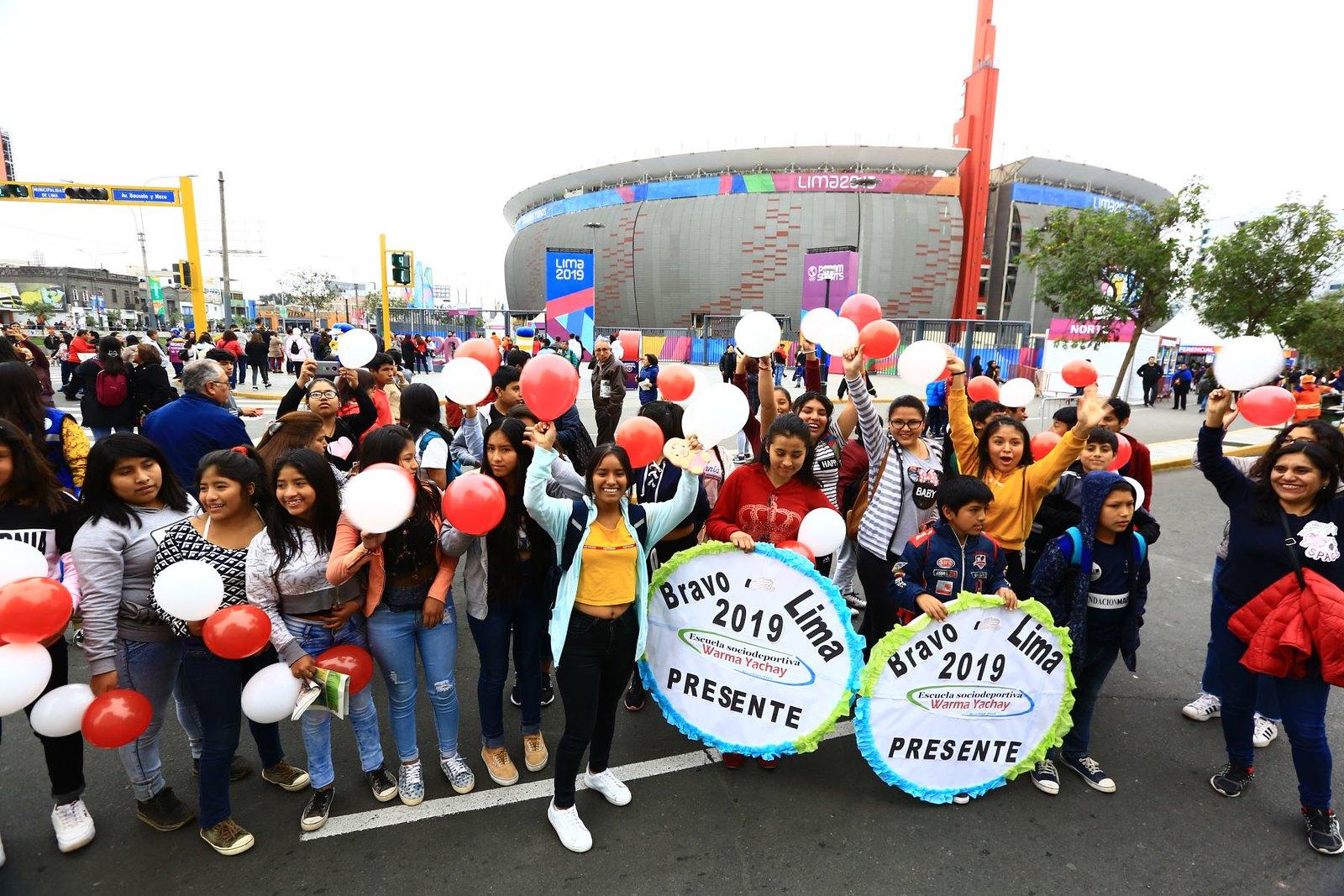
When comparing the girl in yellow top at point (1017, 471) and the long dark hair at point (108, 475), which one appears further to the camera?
the girl in yellow top at point (1017, 471)

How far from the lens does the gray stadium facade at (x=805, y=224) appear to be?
39844mm

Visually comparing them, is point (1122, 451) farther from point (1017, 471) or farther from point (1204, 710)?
point (1204, 710)

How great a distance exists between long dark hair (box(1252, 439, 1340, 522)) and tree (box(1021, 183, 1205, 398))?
11.0 m

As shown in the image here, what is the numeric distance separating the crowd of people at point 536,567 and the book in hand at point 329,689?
67 millimetres

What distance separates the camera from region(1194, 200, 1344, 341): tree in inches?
470

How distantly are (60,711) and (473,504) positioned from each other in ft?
5.29

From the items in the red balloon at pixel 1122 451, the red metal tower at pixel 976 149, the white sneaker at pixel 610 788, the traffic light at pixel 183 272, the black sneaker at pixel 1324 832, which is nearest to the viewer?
the black sneaker at pixel 1324 832

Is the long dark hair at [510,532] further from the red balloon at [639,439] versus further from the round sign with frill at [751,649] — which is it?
the round sign with frill at [751,649]

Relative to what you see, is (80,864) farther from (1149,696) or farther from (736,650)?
(1149,696)

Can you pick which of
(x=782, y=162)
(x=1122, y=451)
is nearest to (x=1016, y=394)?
(x=1122, y=451)

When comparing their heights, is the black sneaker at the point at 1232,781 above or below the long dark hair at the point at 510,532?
below

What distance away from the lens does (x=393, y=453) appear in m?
2.78

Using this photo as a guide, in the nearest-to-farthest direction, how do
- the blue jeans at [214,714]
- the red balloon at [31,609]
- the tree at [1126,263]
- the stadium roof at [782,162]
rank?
the red balloon at [31,609], the blue jeans at [214,714], the tree at [1126,263], the stadium roof at [782,162]

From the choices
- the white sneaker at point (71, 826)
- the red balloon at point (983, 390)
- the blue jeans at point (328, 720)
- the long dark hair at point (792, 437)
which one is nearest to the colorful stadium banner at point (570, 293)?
the red balloon at point (983, 390)
